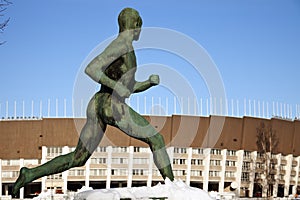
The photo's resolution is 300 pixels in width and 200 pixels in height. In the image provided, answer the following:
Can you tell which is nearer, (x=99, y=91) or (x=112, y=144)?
(x=99, y=91)

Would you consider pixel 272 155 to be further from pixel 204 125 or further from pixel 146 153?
pixel 146 153

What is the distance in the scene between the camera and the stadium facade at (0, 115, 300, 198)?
70375mm

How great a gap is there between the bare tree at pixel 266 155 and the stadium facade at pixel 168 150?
44 centimetres

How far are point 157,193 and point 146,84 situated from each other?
2.31 m

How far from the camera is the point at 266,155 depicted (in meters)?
77.3

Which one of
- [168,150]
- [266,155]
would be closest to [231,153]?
[266,155]

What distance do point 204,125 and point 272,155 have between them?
47.6 ft

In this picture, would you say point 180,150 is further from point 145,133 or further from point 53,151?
point 145,133

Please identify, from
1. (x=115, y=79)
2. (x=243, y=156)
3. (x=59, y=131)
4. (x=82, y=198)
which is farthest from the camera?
(x=243, y=156)

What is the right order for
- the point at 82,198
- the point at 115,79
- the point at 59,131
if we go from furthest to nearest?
the point at 59,131 < the point at 115,79 < the point at 82,198

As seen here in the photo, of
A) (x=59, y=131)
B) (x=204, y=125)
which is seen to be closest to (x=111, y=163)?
(x=59, y=131)

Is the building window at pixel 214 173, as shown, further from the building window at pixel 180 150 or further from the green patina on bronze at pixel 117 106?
the green patina on bronze at pixel 117 106

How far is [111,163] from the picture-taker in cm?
7331

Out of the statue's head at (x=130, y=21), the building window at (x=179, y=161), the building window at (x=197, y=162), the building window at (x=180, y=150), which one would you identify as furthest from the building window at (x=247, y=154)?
the statue's head at (x=130, y=21)
